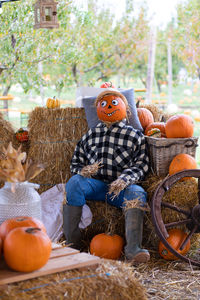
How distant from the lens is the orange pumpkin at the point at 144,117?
3.65m

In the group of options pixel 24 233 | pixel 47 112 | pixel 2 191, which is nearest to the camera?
pixel 24 233

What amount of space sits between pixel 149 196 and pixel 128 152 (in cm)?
38

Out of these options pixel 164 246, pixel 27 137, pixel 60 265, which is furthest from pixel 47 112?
pixel 60 265

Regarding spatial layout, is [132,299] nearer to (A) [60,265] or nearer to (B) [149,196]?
(A) [60,265]

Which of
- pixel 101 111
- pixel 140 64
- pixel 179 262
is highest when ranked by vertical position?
pixel 140 64

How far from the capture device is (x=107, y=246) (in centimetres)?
295

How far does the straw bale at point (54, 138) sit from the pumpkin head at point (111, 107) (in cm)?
44

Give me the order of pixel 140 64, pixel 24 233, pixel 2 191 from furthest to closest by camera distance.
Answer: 1. pixel 140 64
2. pixel 2 191
3. pixel 24 233

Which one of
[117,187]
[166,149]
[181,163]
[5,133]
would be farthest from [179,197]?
[5,133]

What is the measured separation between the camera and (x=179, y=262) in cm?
302

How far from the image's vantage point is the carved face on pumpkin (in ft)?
10.6

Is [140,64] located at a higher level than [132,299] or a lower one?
higher

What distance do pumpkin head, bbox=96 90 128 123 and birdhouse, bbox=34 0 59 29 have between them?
1.21 metres

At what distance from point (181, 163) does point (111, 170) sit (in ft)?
1.75
